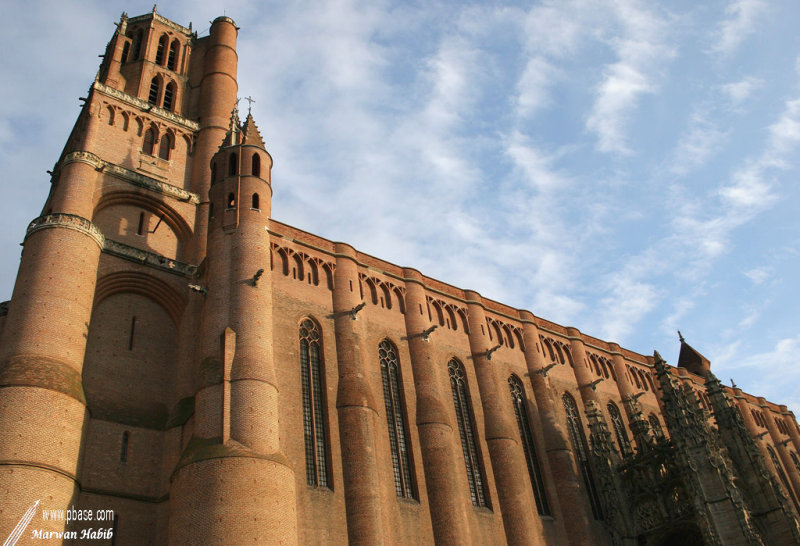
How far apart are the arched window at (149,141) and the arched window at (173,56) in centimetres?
645

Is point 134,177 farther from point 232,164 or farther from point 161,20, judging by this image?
point 161,20

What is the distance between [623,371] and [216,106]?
27812 mm

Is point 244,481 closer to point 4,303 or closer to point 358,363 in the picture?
point 358,363

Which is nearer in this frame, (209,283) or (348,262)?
(209,283)

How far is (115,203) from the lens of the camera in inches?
1057

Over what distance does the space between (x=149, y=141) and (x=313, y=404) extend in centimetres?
1534

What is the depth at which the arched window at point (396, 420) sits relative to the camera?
25031mm

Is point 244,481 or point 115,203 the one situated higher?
point 115,203

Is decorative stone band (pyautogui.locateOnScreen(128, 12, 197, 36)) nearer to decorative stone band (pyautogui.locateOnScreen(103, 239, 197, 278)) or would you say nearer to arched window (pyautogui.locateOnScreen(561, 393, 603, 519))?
decorative stone band (pyautogui.locateOnScreen(103, 239, 197, 278))

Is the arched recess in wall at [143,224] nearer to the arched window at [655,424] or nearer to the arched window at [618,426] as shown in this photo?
the arched window at [618,426]

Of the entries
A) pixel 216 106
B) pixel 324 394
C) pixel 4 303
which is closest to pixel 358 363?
pixel 324 394

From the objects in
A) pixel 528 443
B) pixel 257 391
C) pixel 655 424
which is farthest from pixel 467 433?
pixel 655 424

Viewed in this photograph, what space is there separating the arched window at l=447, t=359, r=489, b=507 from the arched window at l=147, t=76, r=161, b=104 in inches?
782

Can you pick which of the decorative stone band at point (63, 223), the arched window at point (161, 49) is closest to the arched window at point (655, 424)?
the decorative stone band at point (63, 223)
